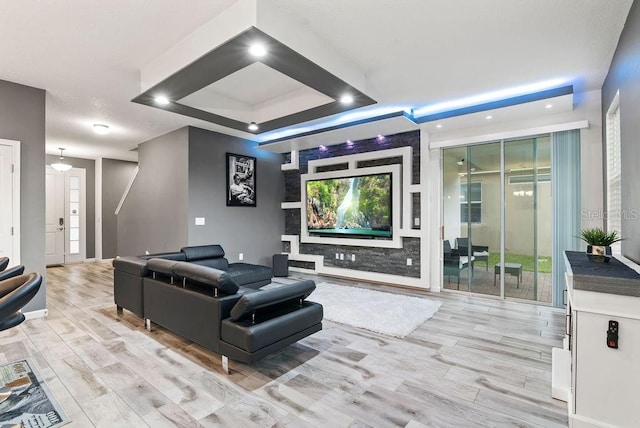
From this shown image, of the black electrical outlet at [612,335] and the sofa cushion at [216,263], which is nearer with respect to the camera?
the black electrical outlet at [612,335]

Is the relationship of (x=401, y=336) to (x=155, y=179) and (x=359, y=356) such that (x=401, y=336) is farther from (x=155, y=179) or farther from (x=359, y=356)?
(x=155, y=179)

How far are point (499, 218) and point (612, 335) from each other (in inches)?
131

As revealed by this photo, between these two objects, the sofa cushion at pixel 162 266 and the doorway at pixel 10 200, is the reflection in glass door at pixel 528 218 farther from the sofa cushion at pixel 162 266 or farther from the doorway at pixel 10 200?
the doorway at pixel 10 200

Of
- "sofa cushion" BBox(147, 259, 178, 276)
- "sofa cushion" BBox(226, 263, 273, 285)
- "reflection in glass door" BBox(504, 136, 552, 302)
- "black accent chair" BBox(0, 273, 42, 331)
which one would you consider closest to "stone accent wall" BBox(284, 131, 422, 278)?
"reflection in glass door" BBox(504, 136, 552, 302)

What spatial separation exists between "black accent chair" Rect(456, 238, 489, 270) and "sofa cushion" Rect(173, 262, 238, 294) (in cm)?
397

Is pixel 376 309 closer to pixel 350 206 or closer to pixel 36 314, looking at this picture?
pixel 350 206

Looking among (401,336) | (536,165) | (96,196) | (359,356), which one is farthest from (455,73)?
(96,196)

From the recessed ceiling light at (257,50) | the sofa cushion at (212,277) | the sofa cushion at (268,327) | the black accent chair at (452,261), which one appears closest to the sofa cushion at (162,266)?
the sofa cushion at (212,277)

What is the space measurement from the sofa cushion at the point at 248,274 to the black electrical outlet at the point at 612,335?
13.1 feet

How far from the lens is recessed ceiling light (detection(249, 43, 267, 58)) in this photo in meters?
2.50

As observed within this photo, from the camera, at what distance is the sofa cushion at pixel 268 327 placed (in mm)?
2334

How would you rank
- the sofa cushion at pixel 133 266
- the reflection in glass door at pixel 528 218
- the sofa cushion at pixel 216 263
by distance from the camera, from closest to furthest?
the sofa cushion at pixel 133 266
the reflection in glass door at pixel 528 218
the sofa cushion at pixel 216 263

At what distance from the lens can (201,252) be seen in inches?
189

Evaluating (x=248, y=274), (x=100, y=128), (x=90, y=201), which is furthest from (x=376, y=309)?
(x=90, y=201)
